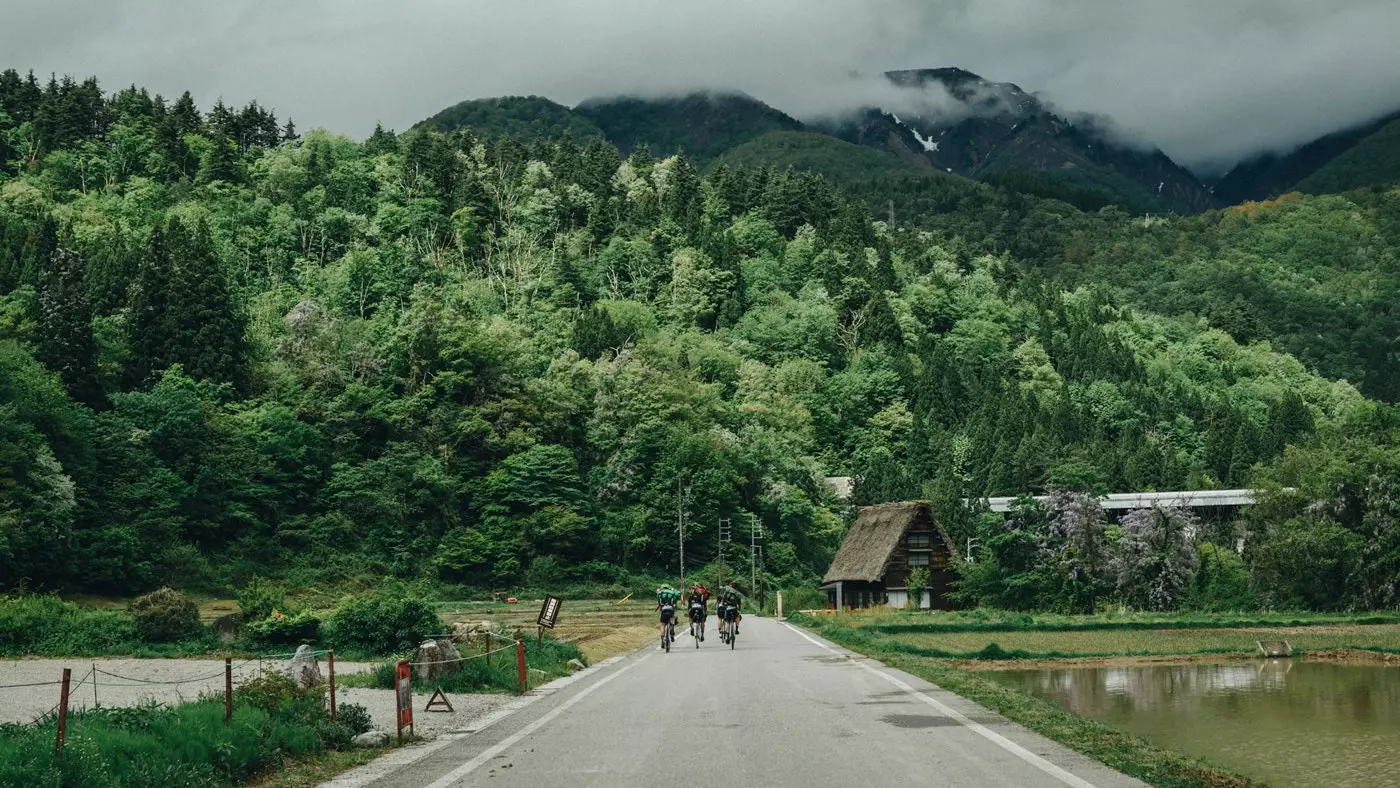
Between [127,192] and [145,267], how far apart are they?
165ft

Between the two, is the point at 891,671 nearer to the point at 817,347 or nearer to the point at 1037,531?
the point at 1037,531

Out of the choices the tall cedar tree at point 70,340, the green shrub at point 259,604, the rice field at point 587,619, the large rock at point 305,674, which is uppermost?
the tall cedar tree at point 70,340

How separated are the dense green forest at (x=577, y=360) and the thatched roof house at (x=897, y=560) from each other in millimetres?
5351

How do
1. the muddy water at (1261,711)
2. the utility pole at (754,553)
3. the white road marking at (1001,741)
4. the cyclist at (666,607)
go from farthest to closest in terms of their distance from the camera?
the utility pole at (754,553)
the cyclist at (666,607)
the muddy water at (1261,711)
the white road marking at (1001,741)

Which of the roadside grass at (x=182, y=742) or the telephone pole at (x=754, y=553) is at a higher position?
the roadside grass at (x=182, y=742)

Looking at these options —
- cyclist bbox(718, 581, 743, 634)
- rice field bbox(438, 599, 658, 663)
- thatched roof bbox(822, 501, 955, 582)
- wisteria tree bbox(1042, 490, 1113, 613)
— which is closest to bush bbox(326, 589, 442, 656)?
rice field bbox(438, 599, 658, 663)

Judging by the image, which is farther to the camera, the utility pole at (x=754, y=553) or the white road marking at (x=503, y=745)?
the utility pole at (x=754, y=553)

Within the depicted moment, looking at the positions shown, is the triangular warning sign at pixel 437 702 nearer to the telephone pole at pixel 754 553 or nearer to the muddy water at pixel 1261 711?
the muddy water at pixel 1261 711

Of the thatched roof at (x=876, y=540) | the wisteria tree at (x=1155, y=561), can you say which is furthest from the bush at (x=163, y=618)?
the thatched roof at (x=876, y=540)

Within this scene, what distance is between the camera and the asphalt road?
10.3m

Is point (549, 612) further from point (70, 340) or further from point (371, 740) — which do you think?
point (70, 340)

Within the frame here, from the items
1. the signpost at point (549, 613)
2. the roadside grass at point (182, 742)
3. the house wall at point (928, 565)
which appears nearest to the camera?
the roadside grass at point (182, 742)

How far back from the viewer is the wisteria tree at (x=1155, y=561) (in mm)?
55781

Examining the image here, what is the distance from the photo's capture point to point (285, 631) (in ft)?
99.2
